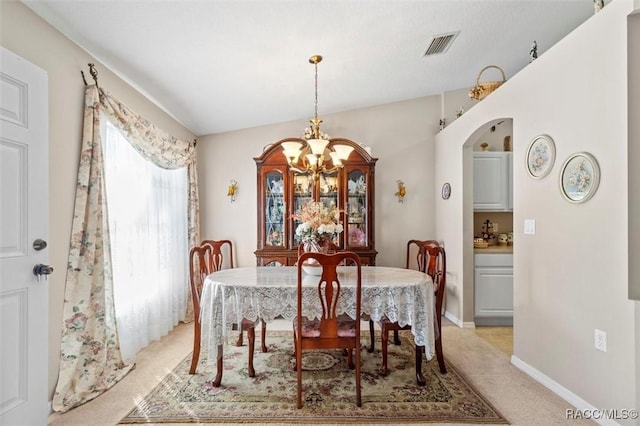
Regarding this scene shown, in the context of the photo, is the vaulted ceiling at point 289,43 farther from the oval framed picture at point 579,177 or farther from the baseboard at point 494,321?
the baseboard at point 494,321

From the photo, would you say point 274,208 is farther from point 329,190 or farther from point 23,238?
point 23,238

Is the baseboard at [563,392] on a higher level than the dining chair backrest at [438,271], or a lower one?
lower

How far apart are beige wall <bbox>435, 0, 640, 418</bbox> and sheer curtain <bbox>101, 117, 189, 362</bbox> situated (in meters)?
3.23

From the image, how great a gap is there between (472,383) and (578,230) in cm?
128

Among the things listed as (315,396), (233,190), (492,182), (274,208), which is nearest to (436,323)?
(315,396)

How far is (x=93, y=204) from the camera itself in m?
2.28

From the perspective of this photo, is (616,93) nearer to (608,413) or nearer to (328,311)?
(608,413)

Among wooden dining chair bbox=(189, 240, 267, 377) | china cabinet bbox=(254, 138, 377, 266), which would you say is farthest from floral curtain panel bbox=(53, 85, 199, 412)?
china cabinet bbox=(254, 138, 377, 266)

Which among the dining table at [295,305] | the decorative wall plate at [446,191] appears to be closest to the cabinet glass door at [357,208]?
the decorative wall plate at [446,191]

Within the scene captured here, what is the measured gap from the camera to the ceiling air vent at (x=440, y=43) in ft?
9.45

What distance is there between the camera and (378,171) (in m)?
4.50

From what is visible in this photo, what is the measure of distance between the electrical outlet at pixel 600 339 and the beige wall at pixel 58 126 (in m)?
3.22

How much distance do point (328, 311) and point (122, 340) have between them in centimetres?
181

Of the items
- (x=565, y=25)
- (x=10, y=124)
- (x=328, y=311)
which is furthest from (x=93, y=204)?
(x=565, y=25)
